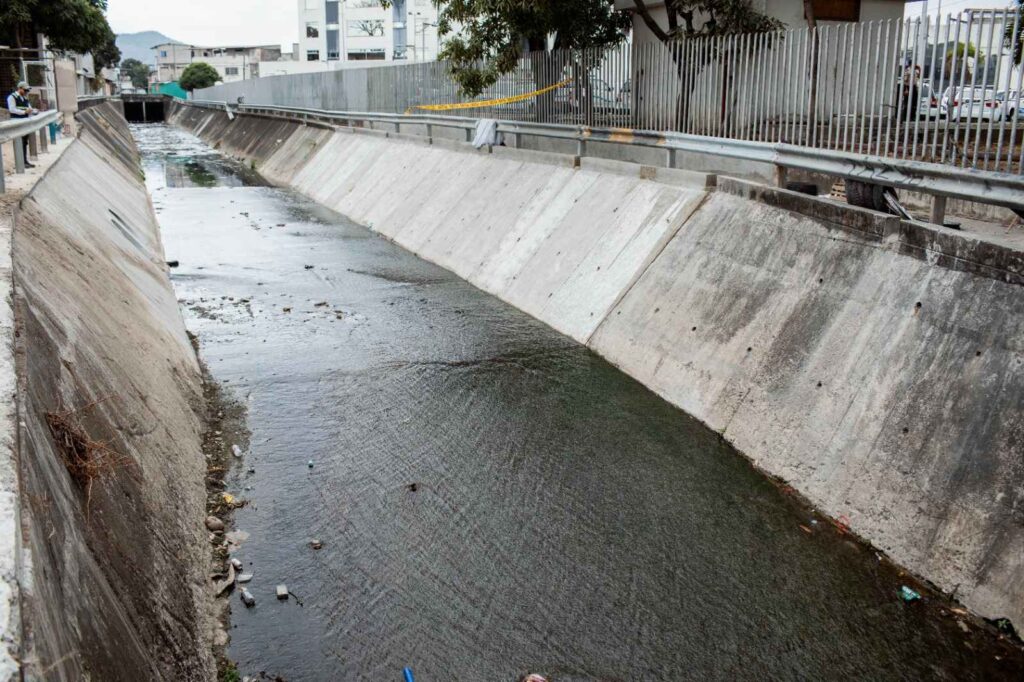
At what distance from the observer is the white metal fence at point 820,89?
7766 millimetres

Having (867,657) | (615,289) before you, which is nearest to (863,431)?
(867,657)

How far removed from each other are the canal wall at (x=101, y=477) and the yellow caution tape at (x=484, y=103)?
10347 mm

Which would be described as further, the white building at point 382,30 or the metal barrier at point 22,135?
the white building at point 382,30

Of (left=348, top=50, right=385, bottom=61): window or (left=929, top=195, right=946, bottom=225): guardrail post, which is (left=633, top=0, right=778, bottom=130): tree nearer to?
(left=929, top=195, right=946, bottom=225): guardrail post

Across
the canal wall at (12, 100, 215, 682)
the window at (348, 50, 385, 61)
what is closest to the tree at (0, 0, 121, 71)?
the canal wall at (12, 100, 215, 682)

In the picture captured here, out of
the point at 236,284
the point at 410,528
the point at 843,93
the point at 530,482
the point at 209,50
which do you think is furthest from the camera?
the point at 209,50

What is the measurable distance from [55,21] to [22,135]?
34.4 metres

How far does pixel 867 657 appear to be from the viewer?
5090mm

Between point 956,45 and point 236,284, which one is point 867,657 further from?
point 236,284

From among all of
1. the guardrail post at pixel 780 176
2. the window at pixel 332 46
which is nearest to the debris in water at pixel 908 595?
the guardrail post at pixel 780 176

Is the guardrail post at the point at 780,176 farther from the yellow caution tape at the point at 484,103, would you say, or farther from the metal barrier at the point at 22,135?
the metal barrier at the point at 22,135

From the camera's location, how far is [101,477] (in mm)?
4762

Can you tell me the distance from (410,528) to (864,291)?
4.04 metres

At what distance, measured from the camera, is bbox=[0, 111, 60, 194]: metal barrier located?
1066 cm
